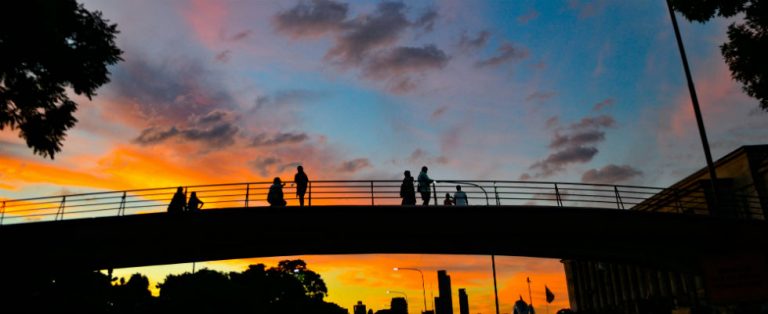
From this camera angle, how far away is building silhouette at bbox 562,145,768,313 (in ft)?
94.5

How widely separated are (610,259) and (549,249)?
724 cm

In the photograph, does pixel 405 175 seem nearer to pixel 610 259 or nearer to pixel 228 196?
pixel 228 196

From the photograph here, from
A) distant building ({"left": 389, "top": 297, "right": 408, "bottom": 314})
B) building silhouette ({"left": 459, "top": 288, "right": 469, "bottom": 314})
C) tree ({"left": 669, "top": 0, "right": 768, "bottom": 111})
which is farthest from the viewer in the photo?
building silhouette ({"left": 459, "top": 288, "right": 469, "bottom": 314})

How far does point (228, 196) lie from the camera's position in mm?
23797

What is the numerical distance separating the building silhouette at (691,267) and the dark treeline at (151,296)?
2927 cm

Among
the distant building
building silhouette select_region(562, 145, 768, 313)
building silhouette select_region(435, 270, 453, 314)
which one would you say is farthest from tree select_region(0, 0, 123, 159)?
the distant building

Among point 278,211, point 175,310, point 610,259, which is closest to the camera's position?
point 278,211

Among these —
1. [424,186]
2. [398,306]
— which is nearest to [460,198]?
[424,186]

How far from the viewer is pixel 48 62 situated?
1647cm

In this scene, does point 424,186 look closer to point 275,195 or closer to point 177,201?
point 275,195

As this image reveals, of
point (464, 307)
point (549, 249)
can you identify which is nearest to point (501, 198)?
point (549, 249)

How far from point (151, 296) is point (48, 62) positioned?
142ft

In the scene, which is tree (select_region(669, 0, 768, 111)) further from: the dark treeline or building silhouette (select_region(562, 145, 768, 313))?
the dark treeline

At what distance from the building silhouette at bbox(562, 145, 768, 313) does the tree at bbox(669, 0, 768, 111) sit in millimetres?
5671
